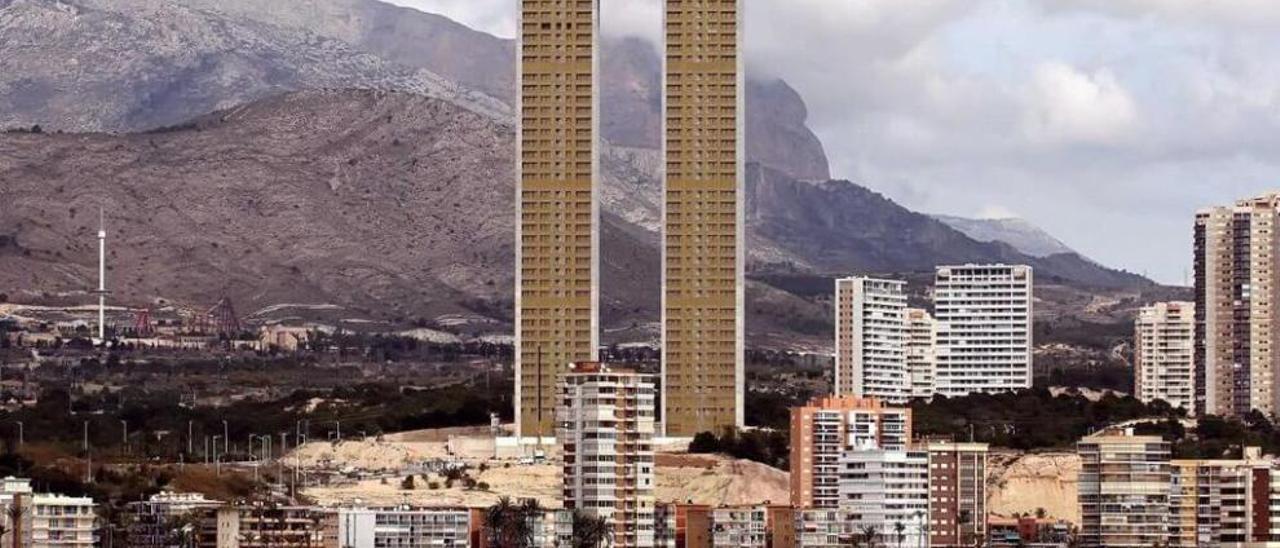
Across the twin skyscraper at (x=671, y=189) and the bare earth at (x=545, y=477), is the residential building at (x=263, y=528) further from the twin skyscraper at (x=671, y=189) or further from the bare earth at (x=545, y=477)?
the twin skyscraper at (x=671, y=189)

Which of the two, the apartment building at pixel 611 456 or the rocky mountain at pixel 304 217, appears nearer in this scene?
the apartment building at pixel 611 456

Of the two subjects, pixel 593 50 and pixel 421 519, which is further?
pixel 593 50

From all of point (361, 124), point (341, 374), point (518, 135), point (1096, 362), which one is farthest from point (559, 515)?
point (361, 124)

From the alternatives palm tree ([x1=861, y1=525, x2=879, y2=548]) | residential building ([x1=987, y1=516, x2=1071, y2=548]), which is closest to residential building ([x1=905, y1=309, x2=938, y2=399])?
residential building ([x1=987, y1=516, x2=1071, y2=548])

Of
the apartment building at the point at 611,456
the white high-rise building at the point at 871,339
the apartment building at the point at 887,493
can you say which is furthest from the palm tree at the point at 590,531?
the white high-rise building at the point at 871,339

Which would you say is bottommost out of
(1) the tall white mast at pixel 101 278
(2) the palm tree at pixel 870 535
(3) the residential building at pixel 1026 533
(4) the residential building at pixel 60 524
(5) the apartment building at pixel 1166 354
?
(3) the residential building at pixel 1026 533

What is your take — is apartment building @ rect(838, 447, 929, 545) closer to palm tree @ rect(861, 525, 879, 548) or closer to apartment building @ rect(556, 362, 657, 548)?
palm tree @ rect(861, 525, 879, 548)

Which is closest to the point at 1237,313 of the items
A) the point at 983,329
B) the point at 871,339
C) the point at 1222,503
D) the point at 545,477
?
the point at 871,339

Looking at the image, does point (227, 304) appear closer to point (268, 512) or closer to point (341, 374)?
point (341, 374)
